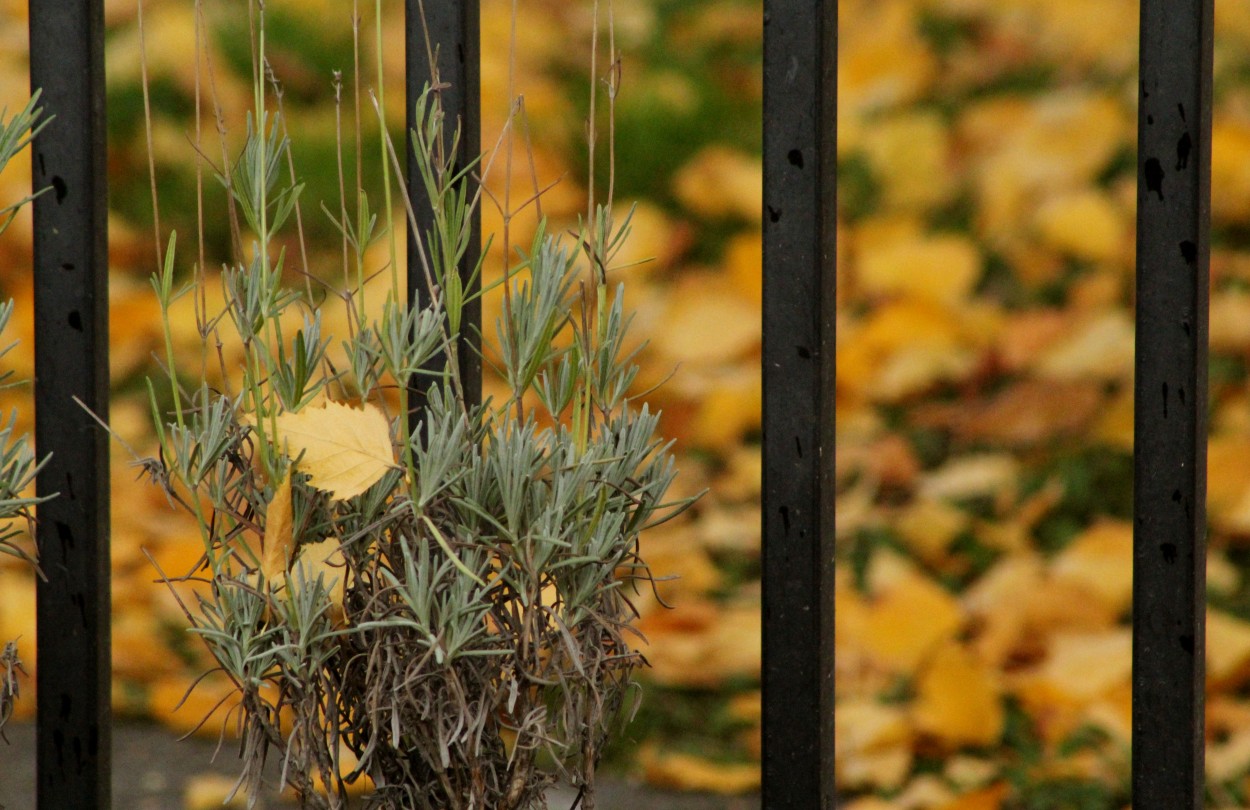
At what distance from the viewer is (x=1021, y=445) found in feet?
6.83

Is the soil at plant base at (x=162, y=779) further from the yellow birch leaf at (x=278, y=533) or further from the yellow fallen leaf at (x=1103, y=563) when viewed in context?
the yellow birch leaf at (x=278, y=533)

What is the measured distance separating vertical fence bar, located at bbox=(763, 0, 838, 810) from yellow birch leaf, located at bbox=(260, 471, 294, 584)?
34cm

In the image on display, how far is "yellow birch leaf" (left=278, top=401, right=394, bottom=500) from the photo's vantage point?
685mm

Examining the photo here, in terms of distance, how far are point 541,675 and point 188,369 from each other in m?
1.88

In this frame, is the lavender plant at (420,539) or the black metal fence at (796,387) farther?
the black metal fence at (796,387)

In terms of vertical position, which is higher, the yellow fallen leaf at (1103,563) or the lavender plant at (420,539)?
the lavender plant at (420,539)

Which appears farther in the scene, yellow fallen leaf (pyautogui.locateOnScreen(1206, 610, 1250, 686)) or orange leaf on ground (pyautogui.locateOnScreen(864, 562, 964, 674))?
orange leaf on ground (pyautogui.locateOnScreen(864, 562, 964, 674))

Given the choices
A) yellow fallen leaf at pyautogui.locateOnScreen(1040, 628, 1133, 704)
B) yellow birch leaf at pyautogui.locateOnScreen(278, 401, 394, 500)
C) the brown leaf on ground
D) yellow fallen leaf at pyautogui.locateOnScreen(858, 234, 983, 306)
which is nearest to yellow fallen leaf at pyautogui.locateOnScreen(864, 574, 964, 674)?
yellow fallen leaf at pyautogui.locateOnScreen(1040, 628, 1133, 704)

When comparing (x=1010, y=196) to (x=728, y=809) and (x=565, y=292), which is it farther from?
(x=565, y=292)

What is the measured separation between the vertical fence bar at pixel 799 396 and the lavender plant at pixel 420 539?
0.59 feet

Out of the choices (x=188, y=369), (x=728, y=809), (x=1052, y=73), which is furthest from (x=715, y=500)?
(x=1052, y=73)

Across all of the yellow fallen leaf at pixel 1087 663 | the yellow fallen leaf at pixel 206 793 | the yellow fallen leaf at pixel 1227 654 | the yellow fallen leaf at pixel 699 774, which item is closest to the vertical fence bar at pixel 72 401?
the yellow fallen leaf at pixel 206 793

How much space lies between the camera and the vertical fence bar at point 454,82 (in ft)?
2.95

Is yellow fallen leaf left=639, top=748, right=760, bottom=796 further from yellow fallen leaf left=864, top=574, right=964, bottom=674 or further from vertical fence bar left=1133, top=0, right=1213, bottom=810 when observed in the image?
vertical fence bar left=1133, top=0, right=1213, bottom=810
